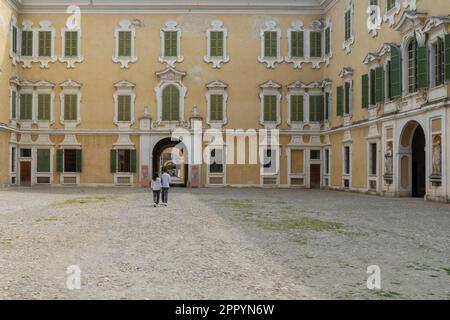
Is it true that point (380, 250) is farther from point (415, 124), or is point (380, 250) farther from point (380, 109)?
point (380, 109)

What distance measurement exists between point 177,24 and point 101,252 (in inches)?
1096

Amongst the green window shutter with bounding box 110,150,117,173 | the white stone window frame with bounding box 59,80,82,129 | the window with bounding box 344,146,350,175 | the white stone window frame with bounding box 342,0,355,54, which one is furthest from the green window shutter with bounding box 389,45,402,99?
the white stone window frame with bounding box 59,80,82,129

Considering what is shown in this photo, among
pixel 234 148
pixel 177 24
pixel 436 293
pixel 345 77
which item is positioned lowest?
pixel 436 293

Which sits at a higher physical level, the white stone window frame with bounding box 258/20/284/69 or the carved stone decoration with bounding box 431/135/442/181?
the white stone window frame with bounding box 258/20/284/69

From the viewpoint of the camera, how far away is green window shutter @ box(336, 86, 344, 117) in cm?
3121

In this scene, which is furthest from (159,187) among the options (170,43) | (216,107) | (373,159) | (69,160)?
(170,43)

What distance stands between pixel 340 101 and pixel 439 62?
34.5ft

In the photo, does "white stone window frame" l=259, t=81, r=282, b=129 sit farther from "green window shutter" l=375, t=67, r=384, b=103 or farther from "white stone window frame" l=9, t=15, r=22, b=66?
"white stone window frame" l=9, t=15, r=22, b=66

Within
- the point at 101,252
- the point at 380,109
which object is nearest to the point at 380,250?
the point at 101,252

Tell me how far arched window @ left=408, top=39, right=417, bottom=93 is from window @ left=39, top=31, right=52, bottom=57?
881 inches

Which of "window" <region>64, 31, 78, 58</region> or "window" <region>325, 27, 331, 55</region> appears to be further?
"window" <region>64, 31, 78, 58</region>

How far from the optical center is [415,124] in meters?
23.8

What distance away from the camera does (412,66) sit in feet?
76.5

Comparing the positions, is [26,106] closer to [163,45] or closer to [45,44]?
[45,44]
